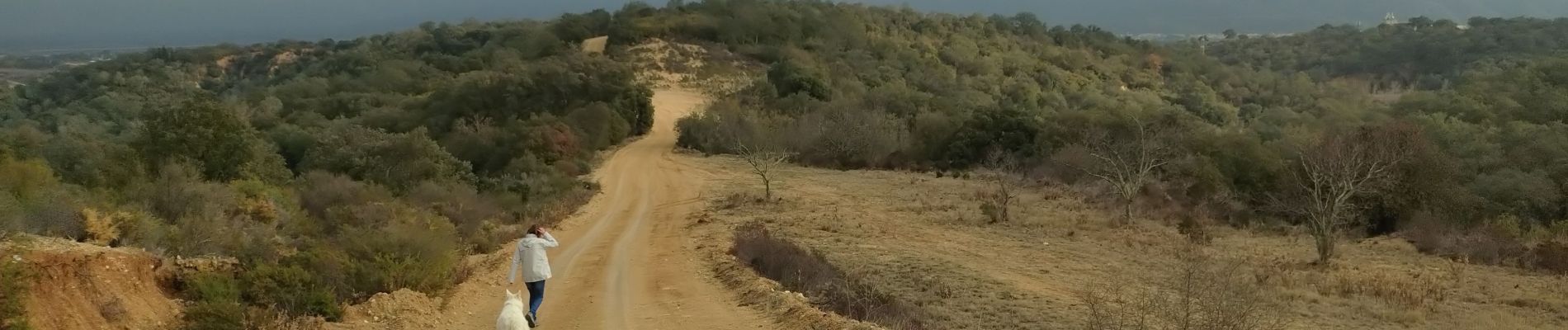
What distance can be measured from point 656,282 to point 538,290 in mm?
3440

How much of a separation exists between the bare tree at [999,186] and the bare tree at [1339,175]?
6377 millimetres

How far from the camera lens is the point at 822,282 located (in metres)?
13.0

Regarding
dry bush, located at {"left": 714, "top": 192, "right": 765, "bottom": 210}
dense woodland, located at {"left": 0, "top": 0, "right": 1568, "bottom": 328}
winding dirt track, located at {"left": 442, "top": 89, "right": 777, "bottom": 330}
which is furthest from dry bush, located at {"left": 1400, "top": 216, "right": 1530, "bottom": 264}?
winding dirt track, located at {"left": 442, "top": 89, "right": 777, "bottom": 330}

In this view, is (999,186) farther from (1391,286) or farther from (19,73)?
(19,73)

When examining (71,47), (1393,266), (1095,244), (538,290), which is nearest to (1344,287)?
(1393,266)

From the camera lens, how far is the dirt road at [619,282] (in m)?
11.3

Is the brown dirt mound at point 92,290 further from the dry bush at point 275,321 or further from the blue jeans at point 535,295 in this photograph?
the blue jeans at point 535,295

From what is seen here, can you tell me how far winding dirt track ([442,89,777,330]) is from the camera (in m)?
11.4

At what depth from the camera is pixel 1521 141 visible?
26.2m

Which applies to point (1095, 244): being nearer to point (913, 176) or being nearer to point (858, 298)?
point (858, 298)

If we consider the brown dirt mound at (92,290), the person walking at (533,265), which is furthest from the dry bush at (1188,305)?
the brown dirt mound at (92,290)

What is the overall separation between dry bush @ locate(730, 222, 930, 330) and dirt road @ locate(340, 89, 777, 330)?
86 cm

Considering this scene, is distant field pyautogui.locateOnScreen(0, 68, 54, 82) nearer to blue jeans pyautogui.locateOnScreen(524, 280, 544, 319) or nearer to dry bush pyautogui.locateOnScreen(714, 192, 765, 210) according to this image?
dry bush pyautogui.locateOnScreen(714, 192, 765, 210)

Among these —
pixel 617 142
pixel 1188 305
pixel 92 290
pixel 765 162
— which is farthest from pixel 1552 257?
pixel 617 142
